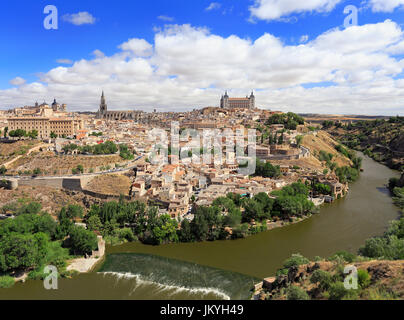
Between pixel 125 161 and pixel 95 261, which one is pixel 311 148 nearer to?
pixel 125 161

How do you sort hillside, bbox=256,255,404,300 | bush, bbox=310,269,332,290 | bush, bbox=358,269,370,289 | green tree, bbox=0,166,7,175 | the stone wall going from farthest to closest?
green tree, bbox=0,166,7,175 < the stone wall < bush, bbox=310,269,332,290 < bush, bbox=358,269,370,289 < hillside, bbox=256,255,404,300

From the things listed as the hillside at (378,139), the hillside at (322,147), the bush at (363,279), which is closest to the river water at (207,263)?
the bush at (363,279)

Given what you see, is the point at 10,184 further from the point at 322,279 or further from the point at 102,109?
the point at 102,109

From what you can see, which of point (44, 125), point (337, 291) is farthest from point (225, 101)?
point (337, 291)

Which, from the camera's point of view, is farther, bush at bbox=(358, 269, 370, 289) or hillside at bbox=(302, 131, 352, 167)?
hillside at bbox=(302, 131, 352, 167)

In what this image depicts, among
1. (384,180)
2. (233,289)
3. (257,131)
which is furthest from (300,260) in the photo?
(257,131)

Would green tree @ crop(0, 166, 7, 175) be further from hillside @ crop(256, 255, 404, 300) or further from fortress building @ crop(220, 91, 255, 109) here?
fortress building @ crop(220, 91, 255, 109)
